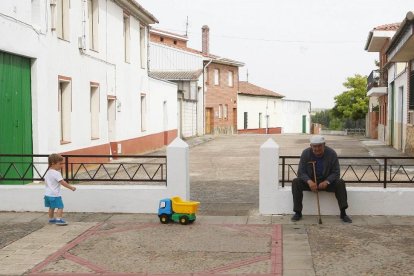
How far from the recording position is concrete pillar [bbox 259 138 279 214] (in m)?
8.64

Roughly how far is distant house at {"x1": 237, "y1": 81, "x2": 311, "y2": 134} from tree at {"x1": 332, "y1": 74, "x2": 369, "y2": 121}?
683cm

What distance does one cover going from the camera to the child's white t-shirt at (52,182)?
8188mm

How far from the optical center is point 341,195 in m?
8.23

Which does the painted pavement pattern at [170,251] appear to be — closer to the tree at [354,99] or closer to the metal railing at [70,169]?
the metal railing at [70,169]

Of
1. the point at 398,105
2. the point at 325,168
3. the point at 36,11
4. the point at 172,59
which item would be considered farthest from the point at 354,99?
the point at 325,168

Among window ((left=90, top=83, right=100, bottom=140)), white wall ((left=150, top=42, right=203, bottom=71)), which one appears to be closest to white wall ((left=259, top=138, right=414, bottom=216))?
window ((left=90, top=83, right=100, bottom=140))

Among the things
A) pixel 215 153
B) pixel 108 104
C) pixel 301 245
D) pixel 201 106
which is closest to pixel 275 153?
pixel 301 245

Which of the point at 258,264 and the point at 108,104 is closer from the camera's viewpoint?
the point at 258,264

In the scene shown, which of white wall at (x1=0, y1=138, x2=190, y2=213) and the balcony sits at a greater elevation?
the balcony

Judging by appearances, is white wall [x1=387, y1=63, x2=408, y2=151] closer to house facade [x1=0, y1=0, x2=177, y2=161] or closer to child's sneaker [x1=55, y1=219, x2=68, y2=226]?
house facade [x1=0, y1=0, x2=177, y2=161]

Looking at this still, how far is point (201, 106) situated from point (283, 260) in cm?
3194

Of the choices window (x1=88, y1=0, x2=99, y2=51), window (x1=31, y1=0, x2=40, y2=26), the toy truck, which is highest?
window (x1=88, y1=0, x2=99, y2=51)

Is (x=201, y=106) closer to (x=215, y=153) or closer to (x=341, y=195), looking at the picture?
(x=215, y=153)

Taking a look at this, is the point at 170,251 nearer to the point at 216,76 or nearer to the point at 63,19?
the point at 63,19
